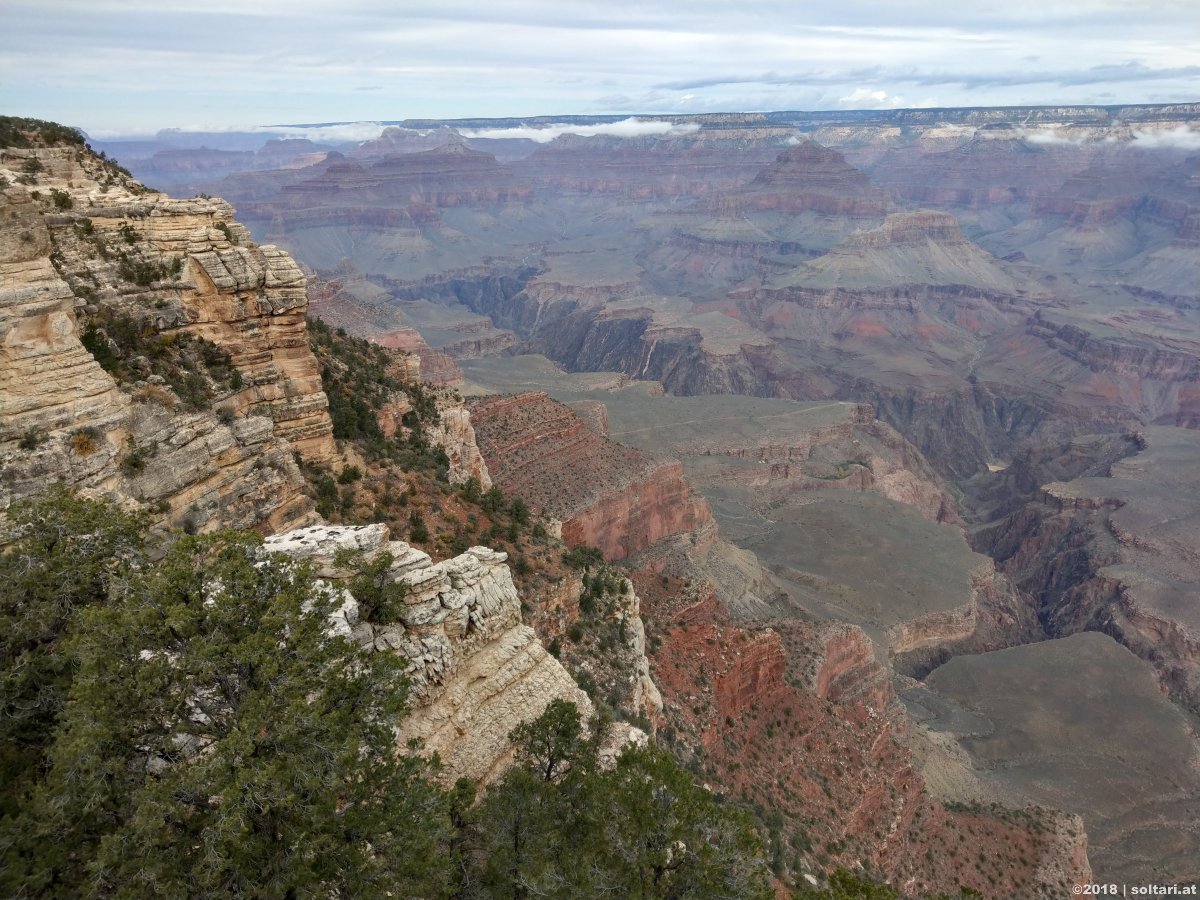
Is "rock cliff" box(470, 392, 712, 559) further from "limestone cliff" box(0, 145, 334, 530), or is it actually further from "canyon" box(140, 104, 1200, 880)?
"limestone cliff" box(0, 145, 334, 530)

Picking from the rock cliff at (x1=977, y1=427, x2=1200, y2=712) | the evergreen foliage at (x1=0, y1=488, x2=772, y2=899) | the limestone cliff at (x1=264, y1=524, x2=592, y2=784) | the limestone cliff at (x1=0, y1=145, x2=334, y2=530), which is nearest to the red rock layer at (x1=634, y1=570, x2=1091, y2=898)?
the limestone cliff at (x1=264, y1=524, x2=592, y2=784)

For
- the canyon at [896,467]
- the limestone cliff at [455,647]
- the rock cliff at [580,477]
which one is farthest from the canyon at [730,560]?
the canyon at [896,467]

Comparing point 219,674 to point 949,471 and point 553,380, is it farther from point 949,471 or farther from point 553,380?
point 949,471

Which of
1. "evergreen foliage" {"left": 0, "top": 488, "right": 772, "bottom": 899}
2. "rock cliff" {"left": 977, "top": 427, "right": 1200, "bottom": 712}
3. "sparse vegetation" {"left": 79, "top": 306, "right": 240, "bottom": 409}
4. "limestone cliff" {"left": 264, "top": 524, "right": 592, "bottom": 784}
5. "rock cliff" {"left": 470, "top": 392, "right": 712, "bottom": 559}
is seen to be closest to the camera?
"evergreen foliage" {"left": 0, "top": 488, "right": 772, "bottom": 899}

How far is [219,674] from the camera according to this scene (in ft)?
37.1

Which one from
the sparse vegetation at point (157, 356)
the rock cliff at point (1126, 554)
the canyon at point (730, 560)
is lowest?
the rock cliff at point (1126, 554)

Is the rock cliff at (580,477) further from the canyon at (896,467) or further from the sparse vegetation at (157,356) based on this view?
the sparse vegetation at (157,356)

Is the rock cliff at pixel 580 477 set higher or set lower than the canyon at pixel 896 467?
higher

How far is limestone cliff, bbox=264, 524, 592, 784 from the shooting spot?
16562 mm

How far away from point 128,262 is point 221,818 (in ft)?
59.0

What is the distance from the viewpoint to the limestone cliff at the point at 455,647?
54.3ft

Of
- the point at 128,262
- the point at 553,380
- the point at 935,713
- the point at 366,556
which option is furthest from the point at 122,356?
the point at 553,380

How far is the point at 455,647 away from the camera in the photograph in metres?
17.6

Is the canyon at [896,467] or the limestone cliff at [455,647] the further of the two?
the canyon at [896,467]
